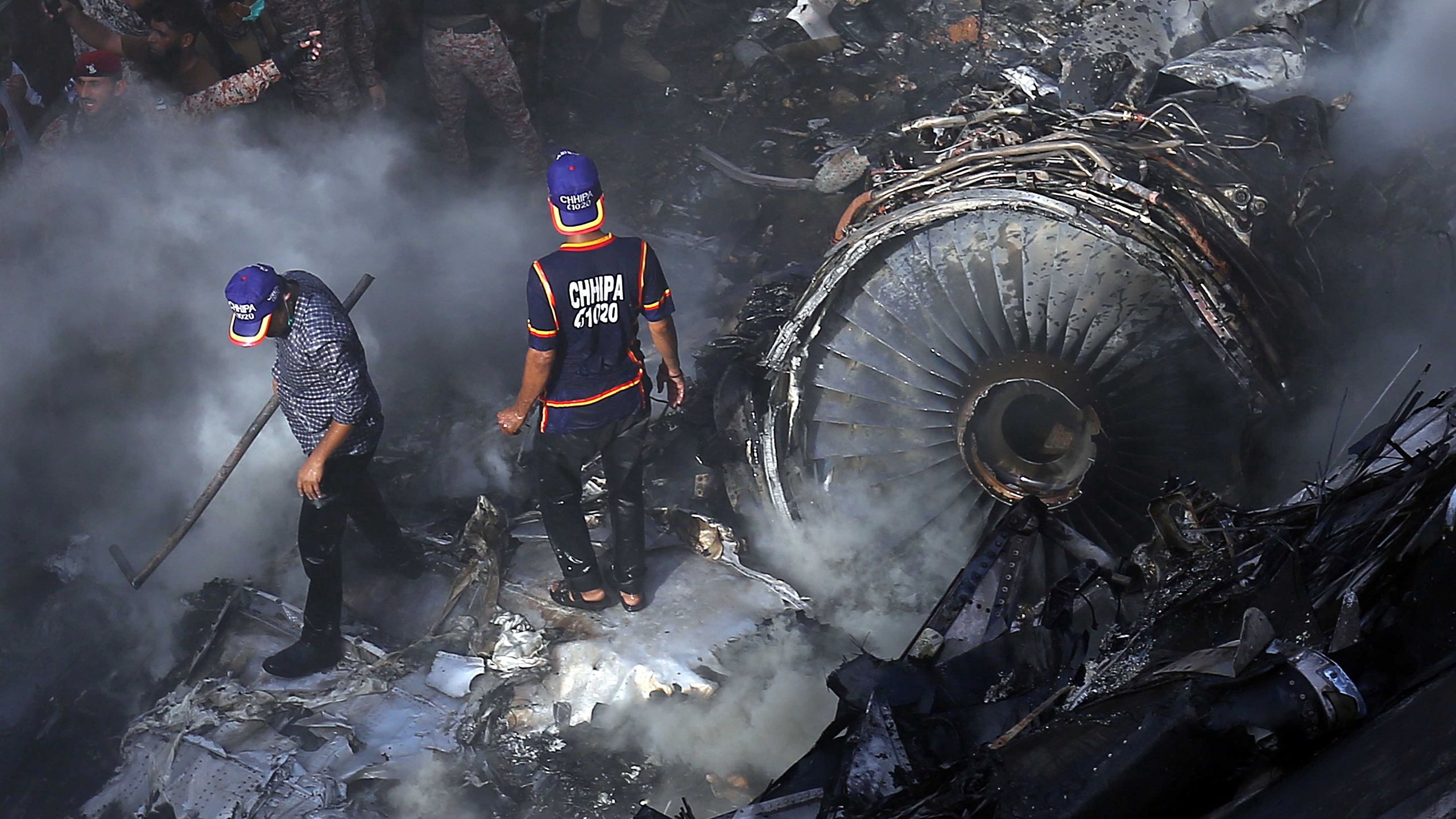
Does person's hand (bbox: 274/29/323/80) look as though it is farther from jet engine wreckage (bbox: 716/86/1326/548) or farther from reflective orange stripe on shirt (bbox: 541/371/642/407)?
jet engine wreckage (bbox: 716/86/1326/548)

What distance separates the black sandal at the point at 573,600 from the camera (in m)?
4.93

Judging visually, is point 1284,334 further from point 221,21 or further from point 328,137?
point 221,21

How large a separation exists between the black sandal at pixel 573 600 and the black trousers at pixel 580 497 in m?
0.07

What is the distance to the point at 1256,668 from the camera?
2.15 meters

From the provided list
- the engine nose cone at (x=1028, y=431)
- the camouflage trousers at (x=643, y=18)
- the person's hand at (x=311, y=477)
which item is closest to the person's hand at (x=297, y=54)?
the person's hand at (x=311, y=477)

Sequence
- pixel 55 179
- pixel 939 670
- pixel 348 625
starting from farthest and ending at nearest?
pixel 55 179 → pixel 348 625 → pixel 939 670

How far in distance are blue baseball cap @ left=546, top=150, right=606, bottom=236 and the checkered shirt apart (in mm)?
980

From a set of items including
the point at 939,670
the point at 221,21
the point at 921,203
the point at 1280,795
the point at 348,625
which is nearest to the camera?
the point at 1280,795

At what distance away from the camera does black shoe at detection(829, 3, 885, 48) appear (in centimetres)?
973

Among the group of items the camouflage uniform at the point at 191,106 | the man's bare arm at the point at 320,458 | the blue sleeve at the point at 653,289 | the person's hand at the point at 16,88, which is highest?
the person's hand at the point at 16,88

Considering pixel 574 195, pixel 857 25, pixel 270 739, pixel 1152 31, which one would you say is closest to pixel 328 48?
pixel 574 195

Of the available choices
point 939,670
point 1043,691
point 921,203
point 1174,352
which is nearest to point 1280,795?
point 1043,691

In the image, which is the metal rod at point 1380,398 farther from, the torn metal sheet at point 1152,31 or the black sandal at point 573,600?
the black sandal at point 573,600

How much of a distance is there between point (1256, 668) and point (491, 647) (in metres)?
3.50
